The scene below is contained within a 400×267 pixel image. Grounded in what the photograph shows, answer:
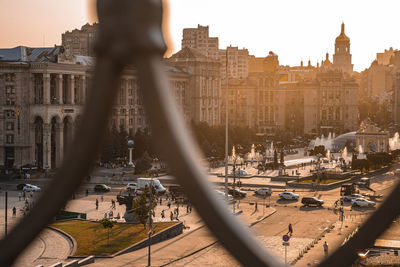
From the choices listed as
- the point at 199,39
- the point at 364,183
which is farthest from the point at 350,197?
the point at 199,39

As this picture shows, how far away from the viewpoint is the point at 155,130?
3.03 feet

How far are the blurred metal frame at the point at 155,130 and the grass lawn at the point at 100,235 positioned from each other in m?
16.7

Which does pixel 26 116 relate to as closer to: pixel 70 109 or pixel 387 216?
pixel 70 109

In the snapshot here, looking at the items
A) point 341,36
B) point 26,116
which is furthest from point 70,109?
point 341,36

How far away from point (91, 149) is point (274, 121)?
75.0 m

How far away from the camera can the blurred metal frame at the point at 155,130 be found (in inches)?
36.9

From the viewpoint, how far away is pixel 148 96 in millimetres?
929

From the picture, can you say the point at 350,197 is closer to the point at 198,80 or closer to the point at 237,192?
the point at 237,192

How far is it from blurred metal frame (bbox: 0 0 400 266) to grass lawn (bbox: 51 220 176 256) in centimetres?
1669

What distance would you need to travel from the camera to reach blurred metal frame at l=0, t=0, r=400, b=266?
94 centimetres

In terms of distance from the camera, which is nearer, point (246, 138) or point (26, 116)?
point (26, 116)

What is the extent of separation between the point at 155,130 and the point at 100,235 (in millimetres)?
19024

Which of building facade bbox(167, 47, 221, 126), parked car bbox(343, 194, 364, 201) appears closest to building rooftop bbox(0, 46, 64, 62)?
building facade bbox(167, 47, 221, 126)

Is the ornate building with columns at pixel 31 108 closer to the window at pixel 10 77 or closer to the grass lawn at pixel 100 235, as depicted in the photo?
the window at pixel 10 77
